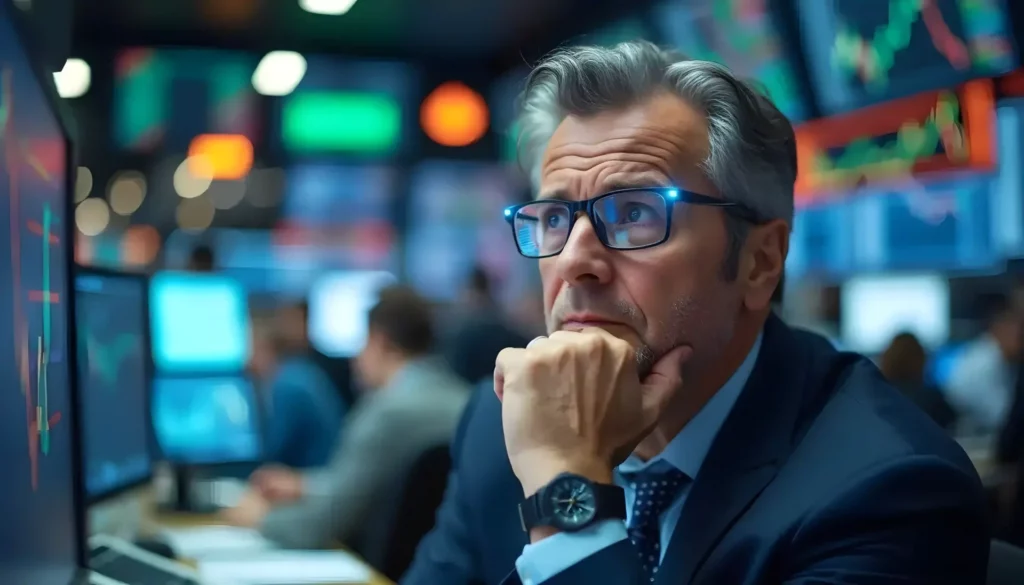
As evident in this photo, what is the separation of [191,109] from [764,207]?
5.57m

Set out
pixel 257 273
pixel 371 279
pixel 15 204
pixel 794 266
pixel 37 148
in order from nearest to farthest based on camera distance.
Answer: pixel 15 204 < pixel 37 148 < pixel 794 266 < pixel 371 279 < pixel 257 273

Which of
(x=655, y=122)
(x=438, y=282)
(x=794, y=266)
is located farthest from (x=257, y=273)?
(x=655, y=122)

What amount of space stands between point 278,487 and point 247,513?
8.6 inches

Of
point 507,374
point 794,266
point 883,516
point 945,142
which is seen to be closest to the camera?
point 883,516

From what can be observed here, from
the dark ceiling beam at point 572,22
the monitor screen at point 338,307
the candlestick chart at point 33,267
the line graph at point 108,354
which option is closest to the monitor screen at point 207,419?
the line graph at point 108,354

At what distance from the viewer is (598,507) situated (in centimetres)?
125

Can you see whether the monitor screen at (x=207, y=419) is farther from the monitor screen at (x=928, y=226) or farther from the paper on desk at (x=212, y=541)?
the monitor screen at (x=928, y=226)

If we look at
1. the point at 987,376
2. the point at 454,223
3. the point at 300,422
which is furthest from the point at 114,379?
the point at 454,223

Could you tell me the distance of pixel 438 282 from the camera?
7332 millimetres

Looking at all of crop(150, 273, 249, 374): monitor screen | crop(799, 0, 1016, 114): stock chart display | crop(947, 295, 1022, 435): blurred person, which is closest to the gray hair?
crop(150, 273, 249, 374): monitor screen

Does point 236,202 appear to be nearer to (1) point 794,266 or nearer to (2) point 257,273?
(2) point 257,273

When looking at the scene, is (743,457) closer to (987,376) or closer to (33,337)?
(33,337)

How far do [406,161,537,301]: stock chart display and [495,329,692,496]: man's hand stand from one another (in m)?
5.73

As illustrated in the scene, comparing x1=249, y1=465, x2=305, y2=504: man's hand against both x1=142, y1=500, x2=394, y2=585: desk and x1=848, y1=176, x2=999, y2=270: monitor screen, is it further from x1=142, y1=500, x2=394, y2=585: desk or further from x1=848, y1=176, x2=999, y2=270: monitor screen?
x1=848, y1=176, x2=999, y2=270: monitor screen
